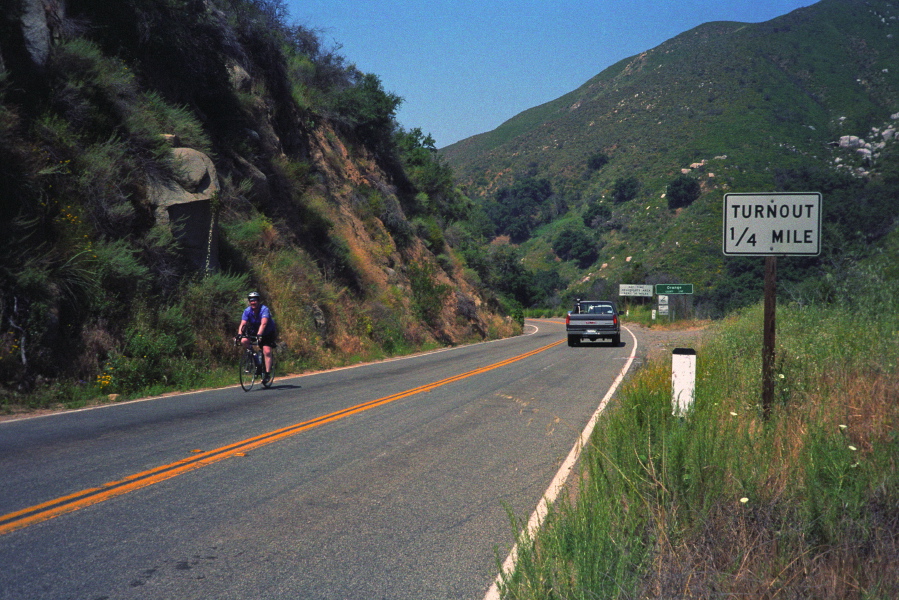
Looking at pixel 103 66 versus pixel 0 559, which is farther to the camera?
pixel 103 66

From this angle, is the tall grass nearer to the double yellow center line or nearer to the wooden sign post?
the wooden sign post

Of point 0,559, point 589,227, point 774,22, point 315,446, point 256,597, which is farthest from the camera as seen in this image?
point 774,22

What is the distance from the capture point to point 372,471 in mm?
6719

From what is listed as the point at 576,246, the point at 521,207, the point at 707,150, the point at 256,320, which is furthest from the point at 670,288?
the point at 521,207

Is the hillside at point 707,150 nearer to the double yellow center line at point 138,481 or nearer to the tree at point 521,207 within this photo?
the tree at point 521,207

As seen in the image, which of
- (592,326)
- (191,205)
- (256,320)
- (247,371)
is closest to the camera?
(247,371)

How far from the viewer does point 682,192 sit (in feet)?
231

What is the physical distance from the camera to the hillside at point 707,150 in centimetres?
6069

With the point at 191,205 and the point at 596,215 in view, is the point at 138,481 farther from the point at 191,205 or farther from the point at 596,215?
the point at 596,215

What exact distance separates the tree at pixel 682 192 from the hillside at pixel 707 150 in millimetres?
335

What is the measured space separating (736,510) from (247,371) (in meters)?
10.7

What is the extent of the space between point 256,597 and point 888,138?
82375 millimetres

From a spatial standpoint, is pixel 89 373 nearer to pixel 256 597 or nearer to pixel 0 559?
pixel 0 559

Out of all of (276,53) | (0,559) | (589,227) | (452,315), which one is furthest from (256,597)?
(589,227)
